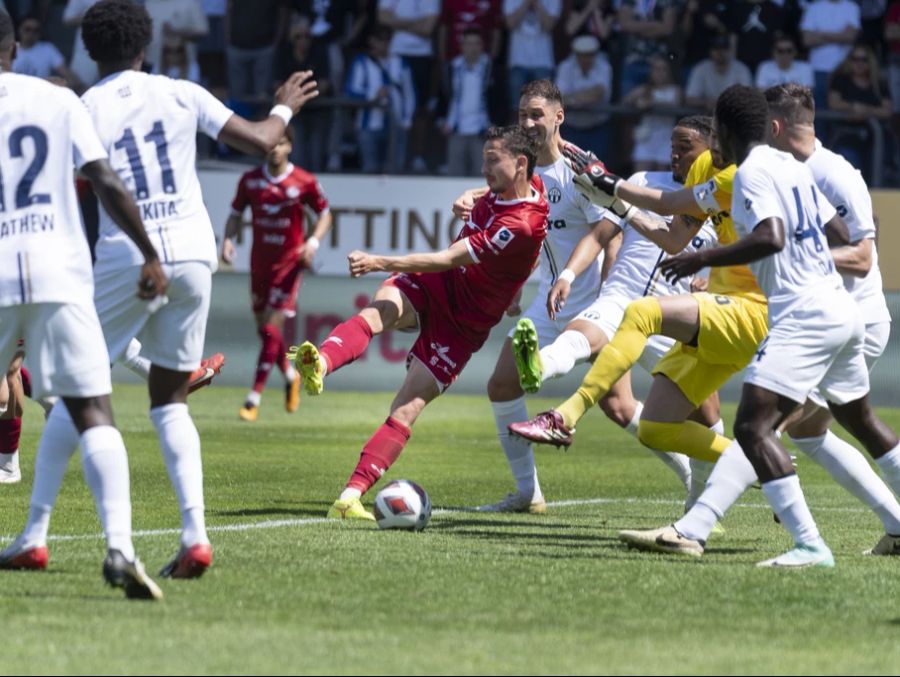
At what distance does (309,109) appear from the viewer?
827 inches

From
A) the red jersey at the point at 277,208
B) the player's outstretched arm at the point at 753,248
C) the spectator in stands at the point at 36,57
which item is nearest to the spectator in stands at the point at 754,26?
the red jersey at the point at 277,208

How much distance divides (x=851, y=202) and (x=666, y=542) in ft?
6.09

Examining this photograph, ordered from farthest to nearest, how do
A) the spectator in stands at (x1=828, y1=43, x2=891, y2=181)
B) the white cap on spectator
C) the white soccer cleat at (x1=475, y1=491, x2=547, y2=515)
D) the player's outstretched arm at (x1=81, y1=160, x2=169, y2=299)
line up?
the white cap on spectator, the spectator in stands at (x1=828, y1=43, x2=891, y2=181), the white soccer cleat at (x1=475, y1=491, x2=547, y2=515), the player's outstretched arm at (x1=81, y1=160, x2=169, y2=299)

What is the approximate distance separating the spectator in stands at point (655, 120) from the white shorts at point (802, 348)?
41.0 ft

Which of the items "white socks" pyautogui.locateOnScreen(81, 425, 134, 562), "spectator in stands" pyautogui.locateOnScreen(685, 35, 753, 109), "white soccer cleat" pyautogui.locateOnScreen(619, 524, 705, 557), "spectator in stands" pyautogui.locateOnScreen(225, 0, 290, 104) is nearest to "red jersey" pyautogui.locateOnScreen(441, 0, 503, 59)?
"spectator in stands" pyautogui.locateOnScreen(225, 0, 290, 104)

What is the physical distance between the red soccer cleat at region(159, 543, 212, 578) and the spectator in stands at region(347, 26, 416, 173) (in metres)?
14.1

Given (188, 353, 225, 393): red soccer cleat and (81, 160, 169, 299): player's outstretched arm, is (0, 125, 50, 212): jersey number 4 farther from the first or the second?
(188, 353, 225, 393): red soccer cleat

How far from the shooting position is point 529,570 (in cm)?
752

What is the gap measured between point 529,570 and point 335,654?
2091 millimetres

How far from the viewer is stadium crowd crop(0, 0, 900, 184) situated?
65.2 feet

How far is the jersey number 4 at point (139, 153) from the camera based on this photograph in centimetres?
693

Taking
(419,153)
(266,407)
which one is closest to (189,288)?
(266,407)

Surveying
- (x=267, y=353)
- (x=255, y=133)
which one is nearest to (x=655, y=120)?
(x=267, y=353)

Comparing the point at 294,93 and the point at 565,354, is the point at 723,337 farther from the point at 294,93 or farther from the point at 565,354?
the point at 294,93
